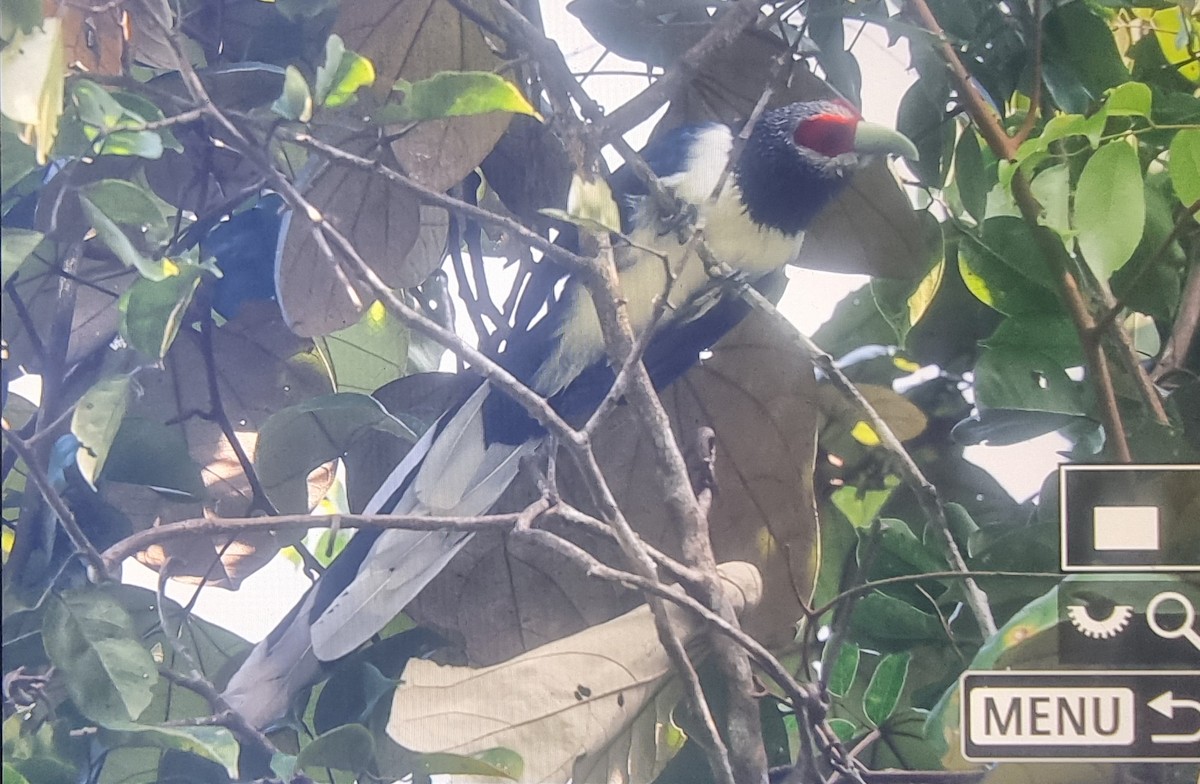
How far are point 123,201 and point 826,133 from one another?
378 millimetres

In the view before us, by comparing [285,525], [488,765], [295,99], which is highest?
[295,99]

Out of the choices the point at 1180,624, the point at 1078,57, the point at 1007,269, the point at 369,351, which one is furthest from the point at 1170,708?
the point at 369,351

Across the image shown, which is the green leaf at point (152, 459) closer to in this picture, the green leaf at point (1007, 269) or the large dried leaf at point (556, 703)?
the large dried leaf at point (556, 703)

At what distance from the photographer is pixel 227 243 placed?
585mm

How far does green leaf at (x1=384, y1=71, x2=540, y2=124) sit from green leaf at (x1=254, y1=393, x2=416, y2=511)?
0.52 feet

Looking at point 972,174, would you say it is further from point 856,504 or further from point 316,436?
point 316,436

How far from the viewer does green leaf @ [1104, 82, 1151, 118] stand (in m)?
0.56

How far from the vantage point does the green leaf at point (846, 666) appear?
59 centimetres

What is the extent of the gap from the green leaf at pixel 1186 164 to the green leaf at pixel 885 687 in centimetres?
29

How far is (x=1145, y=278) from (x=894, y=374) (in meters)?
0.15

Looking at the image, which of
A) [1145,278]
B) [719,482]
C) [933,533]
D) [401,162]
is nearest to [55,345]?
[401,162]

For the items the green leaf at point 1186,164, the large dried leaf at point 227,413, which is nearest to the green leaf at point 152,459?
the large dried leaf at point 227,413

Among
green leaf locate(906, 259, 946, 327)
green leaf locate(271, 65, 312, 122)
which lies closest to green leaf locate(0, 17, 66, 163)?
green leaf locate(271, 65, 312, 122)

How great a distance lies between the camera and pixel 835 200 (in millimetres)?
594
